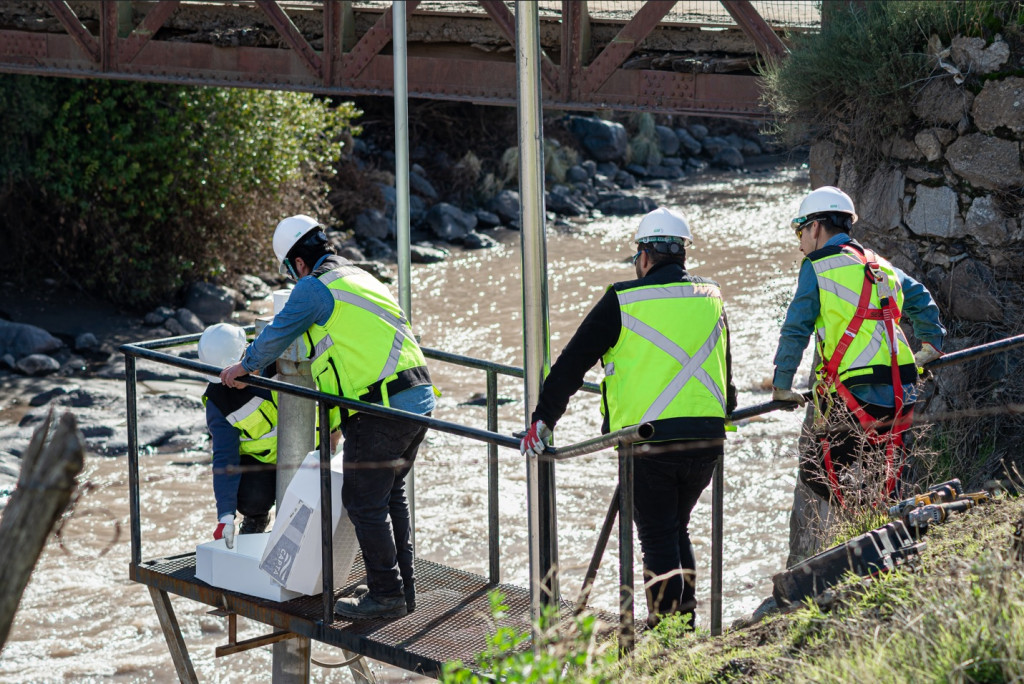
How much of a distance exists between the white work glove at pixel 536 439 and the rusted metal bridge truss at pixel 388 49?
537 cm

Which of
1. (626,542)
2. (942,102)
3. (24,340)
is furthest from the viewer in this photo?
(24,340)

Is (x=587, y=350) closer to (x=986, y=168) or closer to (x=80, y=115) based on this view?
(x=986, y=168)

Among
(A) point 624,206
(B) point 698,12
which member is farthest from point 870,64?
(A) point 624,206

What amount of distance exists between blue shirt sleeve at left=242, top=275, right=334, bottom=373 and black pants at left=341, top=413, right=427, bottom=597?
16.7 inches

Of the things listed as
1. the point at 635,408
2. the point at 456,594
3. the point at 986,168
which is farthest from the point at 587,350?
the point at 986,168

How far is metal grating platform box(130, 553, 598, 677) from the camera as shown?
483cm

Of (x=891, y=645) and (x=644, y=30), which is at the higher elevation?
(x=644, y=30)

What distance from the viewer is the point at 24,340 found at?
49.3 feet

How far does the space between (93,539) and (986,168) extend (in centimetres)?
775

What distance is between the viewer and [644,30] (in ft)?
30.6

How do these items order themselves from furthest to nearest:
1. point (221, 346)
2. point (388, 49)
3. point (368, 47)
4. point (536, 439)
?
point (388, 49), point (368, 47), point (221, 346), point (536, 439)

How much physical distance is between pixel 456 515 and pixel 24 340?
280 inches

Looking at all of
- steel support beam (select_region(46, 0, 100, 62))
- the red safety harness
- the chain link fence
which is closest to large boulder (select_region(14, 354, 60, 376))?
steel support beam (select_region(46, 0, 100, 62))

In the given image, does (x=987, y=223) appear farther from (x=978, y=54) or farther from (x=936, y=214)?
(x=978, y=54)
